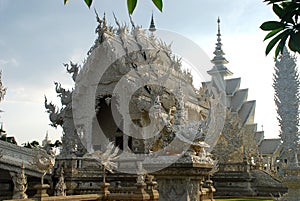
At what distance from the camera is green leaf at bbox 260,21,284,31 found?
70.3 inches

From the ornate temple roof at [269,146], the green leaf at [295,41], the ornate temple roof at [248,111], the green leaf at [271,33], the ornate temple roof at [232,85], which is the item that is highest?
the ornate temple roof at [232,85]

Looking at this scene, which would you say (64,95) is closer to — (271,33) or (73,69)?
(73,69)

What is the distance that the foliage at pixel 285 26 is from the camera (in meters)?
1.73

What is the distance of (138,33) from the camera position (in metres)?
20.6

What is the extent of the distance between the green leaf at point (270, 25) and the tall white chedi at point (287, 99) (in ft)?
94.1

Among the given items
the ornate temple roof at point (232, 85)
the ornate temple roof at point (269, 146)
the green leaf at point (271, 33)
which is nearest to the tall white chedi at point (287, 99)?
the ornate temple roof at point (269, 146)

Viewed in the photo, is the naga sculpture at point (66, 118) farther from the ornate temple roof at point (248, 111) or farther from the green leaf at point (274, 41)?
the ornate temple roof at point (248, 111)

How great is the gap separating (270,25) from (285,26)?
7 centimetres

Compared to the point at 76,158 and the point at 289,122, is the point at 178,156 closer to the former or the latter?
the point at 76,158

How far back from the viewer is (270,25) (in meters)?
1.82

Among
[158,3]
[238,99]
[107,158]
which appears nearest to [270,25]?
[158,3]

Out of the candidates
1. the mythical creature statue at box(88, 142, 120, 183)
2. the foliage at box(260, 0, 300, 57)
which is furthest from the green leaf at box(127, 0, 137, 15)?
the mythical creature statue at box(88, 142, 120, 183)

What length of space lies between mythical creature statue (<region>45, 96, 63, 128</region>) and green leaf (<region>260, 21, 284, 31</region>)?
1793 cm

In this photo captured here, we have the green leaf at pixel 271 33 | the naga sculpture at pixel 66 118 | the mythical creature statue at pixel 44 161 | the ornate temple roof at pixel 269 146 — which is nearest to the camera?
the green leaf at pixel 271 33
